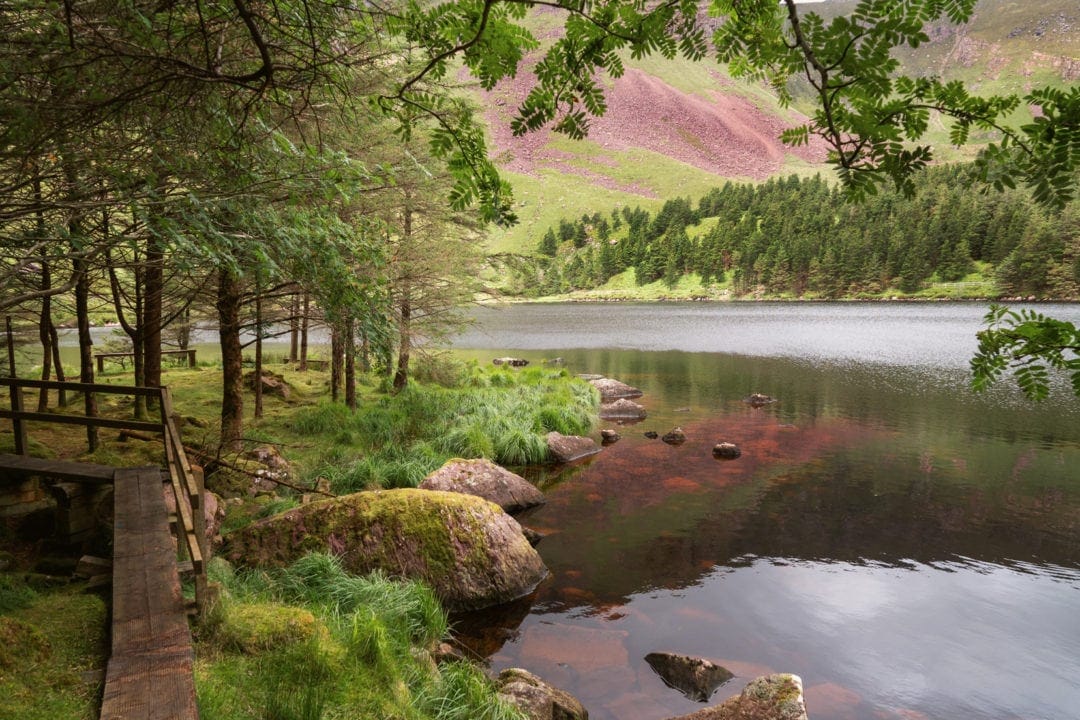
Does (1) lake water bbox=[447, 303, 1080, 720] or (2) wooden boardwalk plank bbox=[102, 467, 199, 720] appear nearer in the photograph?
(2) wooden boardwalk plank bbox=[102, 467, 199, 720]

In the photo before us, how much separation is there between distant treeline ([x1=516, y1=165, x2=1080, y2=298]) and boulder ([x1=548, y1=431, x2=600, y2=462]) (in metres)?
42.1

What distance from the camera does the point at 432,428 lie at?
16.1 metres

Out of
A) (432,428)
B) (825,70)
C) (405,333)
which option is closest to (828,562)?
(432,428)

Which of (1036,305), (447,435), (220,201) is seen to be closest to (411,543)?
(220,201)

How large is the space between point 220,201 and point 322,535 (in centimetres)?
514

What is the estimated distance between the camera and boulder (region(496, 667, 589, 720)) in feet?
20.5

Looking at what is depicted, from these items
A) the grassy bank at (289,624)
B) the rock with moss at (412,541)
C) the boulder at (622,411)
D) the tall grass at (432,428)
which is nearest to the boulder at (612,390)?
the boulder at (622,411)

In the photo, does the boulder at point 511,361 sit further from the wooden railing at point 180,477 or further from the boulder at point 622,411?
the wooden railing at point 180,477

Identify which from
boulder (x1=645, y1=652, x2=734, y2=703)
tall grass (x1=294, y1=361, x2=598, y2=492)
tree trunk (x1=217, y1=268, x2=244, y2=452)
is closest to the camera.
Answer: boulder (x1=645, y1=652, x2=734, y2=703)

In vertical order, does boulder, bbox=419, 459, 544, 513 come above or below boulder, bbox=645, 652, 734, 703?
above

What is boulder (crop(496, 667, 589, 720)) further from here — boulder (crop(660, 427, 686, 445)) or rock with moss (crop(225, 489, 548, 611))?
boulder (crop(660, 427, 686, 445))

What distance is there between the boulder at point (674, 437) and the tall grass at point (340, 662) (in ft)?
39.2

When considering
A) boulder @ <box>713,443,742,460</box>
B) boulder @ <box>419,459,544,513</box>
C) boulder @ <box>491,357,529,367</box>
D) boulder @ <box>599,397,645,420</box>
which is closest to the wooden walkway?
boulder @ <box>419,459,544,513</box>

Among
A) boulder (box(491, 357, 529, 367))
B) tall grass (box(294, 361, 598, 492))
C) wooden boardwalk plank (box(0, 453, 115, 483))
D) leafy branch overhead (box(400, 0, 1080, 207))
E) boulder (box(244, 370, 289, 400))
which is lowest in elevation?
boulder (box(491, 357, 529, 367))
